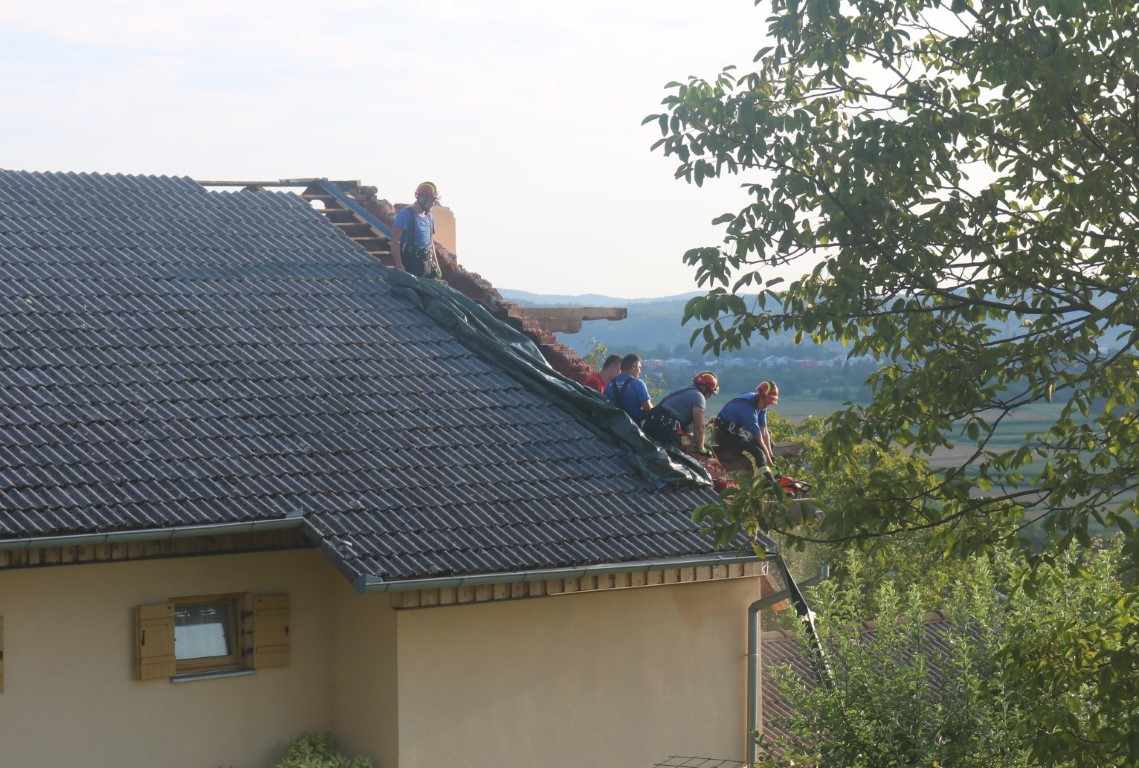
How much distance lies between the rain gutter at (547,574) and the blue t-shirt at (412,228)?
19.6 ft

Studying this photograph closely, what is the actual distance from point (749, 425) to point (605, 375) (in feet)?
5.85

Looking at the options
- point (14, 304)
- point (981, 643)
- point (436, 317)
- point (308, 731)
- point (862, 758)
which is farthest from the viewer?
point (436, 317)

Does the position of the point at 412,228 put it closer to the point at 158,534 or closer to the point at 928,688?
the point at 158,534

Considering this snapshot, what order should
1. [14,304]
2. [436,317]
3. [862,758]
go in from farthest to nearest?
[436,317] < [14,304] < [862,758]

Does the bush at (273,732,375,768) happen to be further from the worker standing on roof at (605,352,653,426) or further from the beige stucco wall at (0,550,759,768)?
the worker standing on roof at (605,352,653,426)

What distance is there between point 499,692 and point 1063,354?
17.0ft

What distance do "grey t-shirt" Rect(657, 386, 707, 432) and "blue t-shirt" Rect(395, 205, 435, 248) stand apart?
12.9 feet

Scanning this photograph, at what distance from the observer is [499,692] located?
11.7 metres

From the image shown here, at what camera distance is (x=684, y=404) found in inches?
554

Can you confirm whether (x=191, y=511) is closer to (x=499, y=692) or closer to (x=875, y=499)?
(x=499, y=692)

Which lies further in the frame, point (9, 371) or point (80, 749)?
point (9, 371)

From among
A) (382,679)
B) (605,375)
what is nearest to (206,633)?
(382,679)

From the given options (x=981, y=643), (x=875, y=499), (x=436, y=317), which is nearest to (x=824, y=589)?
(x=981, y=643)

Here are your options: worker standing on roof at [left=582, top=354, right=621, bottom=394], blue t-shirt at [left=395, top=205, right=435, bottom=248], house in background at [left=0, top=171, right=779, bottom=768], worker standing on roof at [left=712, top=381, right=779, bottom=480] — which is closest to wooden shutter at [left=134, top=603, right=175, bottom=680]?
house in background at [left=0, top=171, right=779, bottom=768]
